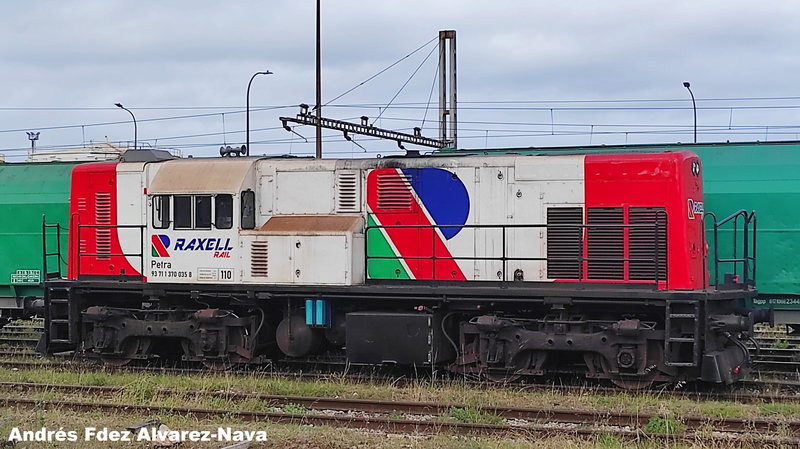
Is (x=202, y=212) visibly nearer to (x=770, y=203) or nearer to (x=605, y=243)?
(x=605, y=243)

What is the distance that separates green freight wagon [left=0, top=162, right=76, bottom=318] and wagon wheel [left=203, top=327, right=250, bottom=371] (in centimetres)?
540

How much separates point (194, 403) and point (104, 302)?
434cm

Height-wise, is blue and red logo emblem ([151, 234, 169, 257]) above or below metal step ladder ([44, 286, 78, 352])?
above

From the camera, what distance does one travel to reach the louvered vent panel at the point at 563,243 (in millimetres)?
12664

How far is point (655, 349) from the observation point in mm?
12188

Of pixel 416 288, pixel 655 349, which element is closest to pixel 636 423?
pixel 655 349

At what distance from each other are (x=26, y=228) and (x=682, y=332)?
12946 mm

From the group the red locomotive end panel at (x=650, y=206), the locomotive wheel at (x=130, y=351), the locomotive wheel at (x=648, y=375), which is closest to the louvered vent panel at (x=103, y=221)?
the locomotive wheel at (x=130, y=351)

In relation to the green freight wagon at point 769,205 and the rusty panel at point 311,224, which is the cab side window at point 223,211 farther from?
the green freight wagon at point 769,205

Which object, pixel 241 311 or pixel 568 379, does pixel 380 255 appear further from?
pixel 568 379

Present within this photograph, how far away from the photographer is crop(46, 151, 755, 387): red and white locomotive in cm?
1222

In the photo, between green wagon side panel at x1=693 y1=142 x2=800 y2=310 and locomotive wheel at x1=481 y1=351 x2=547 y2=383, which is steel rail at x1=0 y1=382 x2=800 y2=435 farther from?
green wagon side panel at x1=693 y1=142 x2=800 y2=310

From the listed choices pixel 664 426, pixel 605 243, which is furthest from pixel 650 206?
pixel 664 426

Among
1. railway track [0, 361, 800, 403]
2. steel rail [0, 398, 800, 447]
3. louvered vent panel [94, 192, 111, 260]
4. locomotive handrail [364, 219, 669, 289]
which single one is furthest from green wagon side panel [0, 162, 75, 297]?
locomotive handrail [364, 219, 669, 289]
